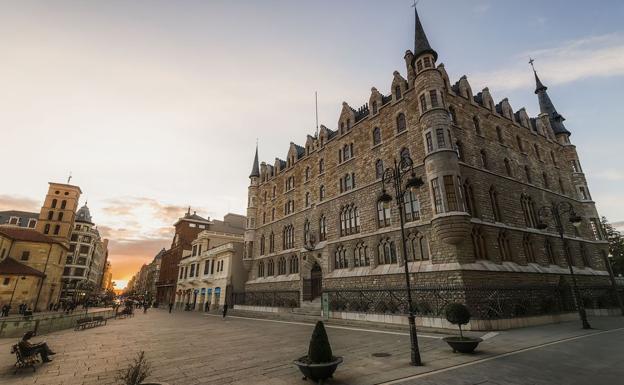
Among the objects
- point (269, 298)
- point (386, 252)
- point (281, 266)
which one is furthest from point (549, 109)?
point (269, 298)

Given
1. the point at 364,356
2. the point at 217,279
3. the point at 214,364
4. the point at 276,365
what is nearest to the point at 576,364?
the point at 364,356

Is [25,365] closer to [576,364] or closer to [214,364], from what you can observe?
[214,364]

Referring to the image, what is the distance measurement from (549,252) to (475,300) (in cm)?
1394

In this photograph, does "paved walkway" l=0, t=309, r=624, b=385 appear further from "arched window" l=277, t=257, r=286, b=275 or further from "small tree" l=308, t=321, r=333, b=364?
"arched window" l=277, t=257, r=286, b=275

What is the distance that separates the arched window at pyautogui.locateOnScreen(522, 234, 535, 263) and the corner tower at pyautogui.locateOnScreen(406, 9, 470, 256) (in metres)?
8.47

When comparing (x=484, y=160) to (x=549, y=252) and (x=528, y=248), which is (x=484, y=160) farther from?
(x=549, y=252)

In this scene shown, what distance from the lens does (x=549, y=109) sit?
34.3 m

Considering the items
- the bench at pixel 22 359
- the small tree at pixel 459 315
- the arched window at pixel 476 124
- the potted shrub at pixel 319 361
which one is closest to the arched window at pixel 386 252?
the small tree at pixel 459 315

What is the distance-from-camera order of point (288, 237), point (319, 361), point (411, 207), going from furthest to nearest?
point (288, 237)
point (411, 207)
point (319, 361)

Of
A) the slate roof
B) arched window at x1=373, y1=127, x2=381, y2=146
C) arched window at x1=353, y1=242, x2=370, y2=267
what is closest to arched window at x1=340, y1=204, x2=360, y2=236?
arched window at x1=353, y1=242, x2=370, y2=267

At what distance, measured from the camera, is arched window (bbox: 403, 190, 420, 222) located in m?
19.8

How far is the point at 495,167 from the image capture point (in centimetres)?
2198

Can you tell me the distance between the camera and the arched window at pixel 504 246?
62.4 ft

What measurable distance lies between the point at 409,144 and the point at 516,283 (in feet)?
38.4
